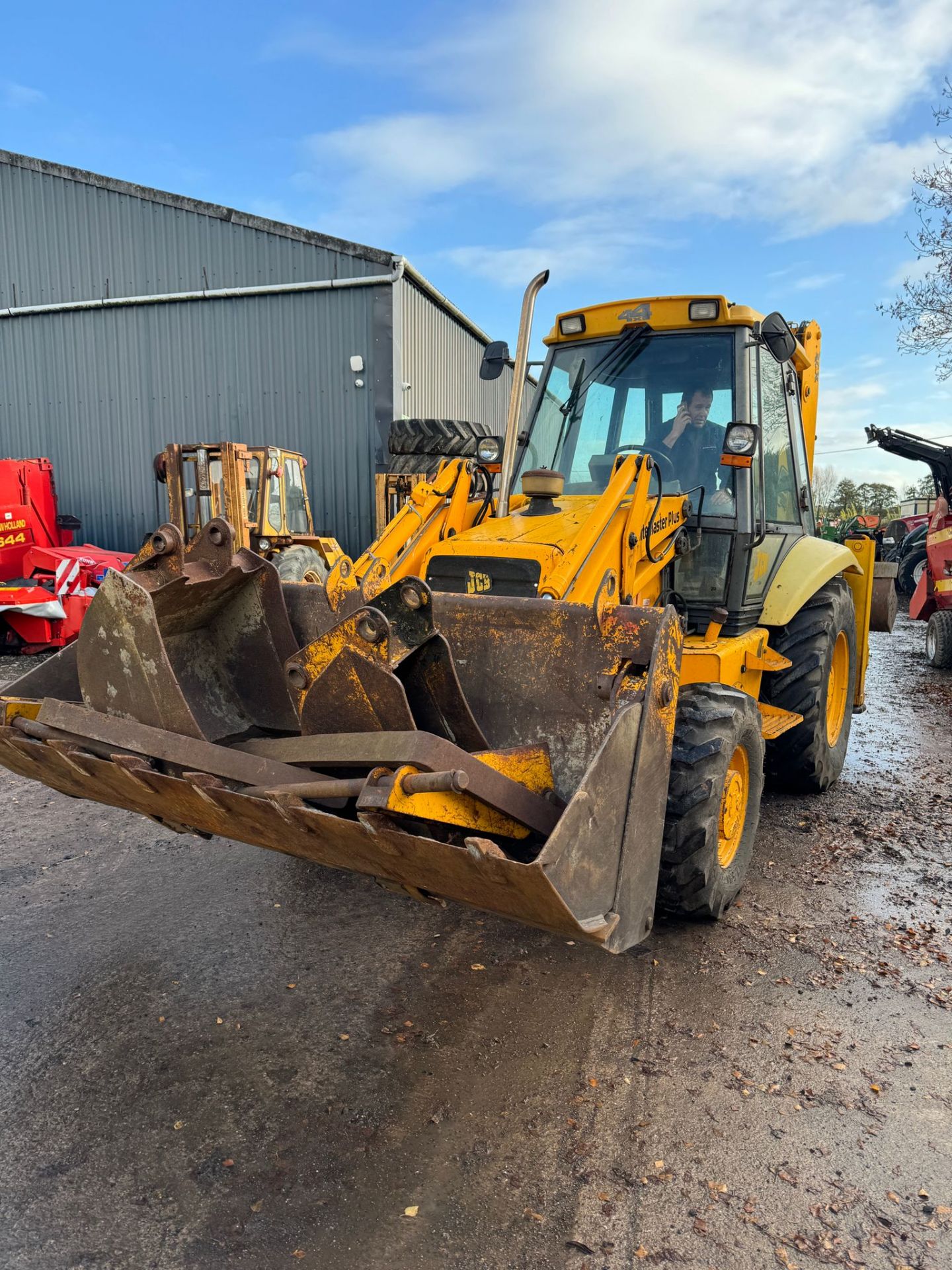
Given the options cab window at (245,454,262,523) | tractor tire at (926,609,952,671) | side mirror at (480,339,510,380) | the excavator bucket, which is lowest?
tractor tire at (926,609,952,671)

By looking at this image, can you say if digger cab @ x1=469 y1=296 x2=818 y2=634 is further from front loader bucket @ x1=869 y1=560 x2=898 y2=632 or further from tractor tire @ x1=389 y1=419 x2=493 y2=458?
tractor tire @ x1=389 y1=419 x2=493 y2=458

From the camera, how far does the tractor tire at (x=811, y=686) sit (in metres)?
5.14

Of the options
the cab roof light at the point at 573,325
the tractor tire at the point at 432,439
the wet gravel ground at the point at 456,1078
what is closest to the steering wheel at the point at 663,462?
the cab roof light at the point at 573,325

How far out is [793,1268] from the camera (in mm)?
2219

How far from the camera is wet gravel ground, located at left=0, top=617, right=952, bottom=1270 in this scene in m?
2.34

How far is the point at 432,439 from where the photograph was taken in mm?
13805

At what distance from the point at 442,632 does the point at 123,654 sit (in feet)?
3.96

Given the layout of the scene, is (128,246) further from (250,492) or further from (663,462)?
(663,462)

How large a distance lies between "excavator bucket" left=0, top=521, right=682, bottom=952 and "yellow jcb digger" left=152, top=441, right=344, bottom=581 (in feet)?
25.0

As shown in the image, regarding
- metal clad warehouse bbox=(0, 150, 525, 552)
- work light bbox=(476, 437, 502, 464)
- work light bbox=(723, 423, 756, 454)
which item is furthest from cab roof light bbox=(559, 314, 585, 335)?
metal clad warehouse bbox=(0, 150, 525, 552)

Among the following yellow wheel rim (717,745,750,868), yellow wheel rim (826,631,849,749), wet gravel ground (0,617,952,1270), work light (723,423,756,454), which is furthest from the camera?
yellow wheel rim (826,631,849,749)

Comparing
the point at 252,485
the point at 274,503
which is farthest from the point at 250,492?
the point at 274,503

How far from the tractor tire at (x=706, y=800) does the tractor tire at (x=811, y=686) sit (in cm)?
125

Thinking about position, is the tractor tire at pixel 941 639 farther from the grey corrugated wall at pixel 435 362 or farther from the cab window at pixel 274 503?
the cab window at pixel 274 503
